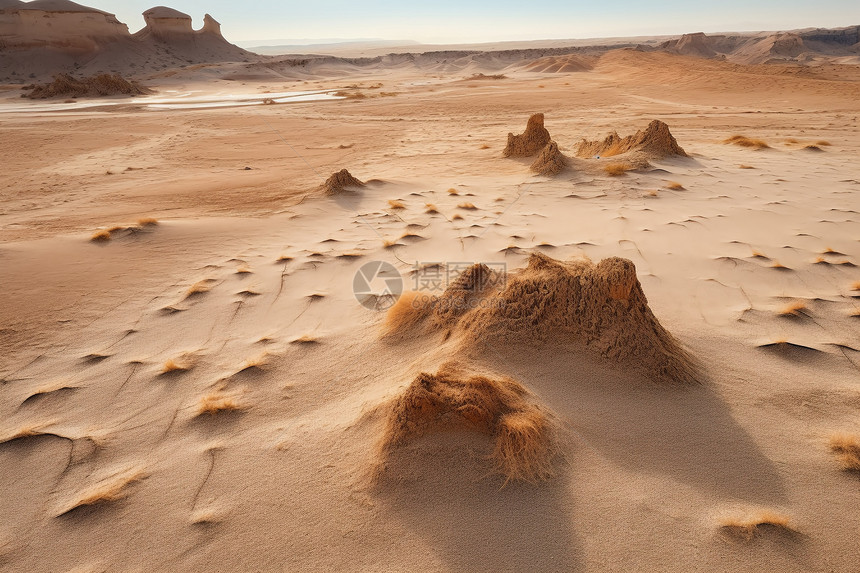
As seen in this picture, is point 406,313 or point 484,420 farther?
point 406,313

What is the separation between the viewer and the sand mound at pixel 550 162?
19.5 ft

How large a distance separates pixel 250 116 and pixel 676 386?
1523 cm

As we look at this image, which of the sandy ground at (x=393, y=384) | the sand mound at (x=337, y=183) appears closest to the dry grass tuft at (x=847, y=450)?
the sandy ground at (x=393, y=384)

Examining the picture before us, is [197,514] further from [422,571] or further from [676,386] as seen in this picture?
[676,386]

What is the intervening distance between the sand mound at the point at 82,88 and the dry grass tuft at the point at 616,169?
24.6 m

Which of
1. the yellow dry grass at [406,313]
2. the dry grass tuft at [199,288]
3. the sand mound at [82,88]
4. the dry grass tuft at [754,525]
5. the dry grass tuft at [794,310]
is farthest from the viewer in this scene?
the sand mound at [82,88]

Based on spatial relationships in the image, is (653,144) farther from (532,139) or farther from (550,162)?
(532,139)

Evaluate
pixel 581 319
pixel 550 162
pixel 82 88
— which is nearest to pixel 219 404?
pixel 581 319

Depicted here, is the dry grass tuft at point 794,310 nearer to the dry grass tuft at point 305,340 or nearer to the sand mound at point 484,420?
the sand mound at point 484,420

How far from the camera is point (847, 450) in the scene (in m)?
1.71

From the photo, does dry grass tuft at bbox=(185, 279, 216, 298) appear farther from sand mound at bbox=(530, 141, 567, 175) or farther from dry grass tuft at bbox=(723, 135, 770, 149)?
dry grass tuft at bbox=(723, 135, 770, 149)

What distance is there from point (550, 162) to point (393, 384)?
15.3ft

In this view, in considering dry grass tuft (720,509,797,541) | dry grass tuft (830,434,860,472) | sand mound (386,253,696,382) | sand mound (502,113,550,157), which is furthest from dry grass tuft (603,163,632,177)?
dry grass tuft (720,509,797,541)

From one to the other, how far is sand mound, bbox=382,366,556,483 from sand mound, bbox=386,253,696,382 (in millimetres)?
385
